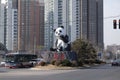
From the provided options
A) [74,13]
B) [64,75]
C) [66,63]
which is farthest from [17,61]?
[64,75]

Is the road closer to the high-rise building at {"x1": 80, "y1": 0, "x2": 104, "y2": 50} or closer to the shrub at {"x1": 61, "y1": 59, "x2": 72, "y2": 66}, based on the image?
the shrub at {"x1": 61, "y1": 59, "x2": 72, "y2": 66}

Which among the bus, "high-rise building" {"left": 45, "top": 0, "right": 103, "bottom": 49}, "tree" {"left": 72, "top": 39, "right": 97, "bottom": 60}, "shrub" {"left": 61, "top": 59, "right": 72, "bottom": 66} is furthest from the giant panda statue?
"tree" {"left": 72, "top": 39, "right": 97, "bottom": 60}

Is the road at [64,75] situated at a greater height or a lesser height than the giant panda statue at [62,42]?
lesser

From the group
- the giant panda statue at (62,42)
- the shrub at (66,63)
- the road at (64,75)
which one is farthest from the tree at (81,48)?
the road at (64,75)

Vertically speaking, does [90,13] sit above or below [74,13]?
above

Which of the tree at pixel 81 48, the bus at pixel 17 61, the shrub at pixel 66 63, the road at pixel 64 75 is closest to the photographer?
the road at pixel 64 75

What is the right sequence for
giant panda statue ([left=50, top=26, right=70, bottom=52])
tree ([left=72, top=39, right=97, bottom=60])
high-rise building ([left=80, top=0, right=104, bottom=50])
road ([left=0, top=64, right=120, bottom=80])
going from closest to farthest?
road ([left=0, top=64, right=120, bottom=80]) → giant panda statue ([left=50, top=26, right=70, bottom=52]) → high-rise building ([left=80, top=0, right=104, bottom=50]) → tree ([left=72, top=39, right=97, bottom=60])

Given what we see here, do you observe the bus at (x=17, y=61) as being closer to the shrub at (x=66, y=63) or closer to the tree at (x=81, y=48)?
the tree at (x=81, y=48)

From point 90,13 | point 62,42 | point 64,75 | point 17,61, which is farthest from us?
point 90,13

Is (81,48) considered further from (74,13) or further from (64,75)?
(64,75)

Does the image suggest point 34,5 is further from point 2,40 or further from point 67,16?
point 2,40

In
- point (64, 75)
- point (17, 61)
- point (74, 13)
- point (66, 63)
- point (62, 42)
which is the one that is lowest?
point (17, 61)

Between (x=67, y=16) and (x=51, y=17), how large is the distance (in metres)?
5.25

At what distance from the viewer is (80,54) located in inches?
2480
